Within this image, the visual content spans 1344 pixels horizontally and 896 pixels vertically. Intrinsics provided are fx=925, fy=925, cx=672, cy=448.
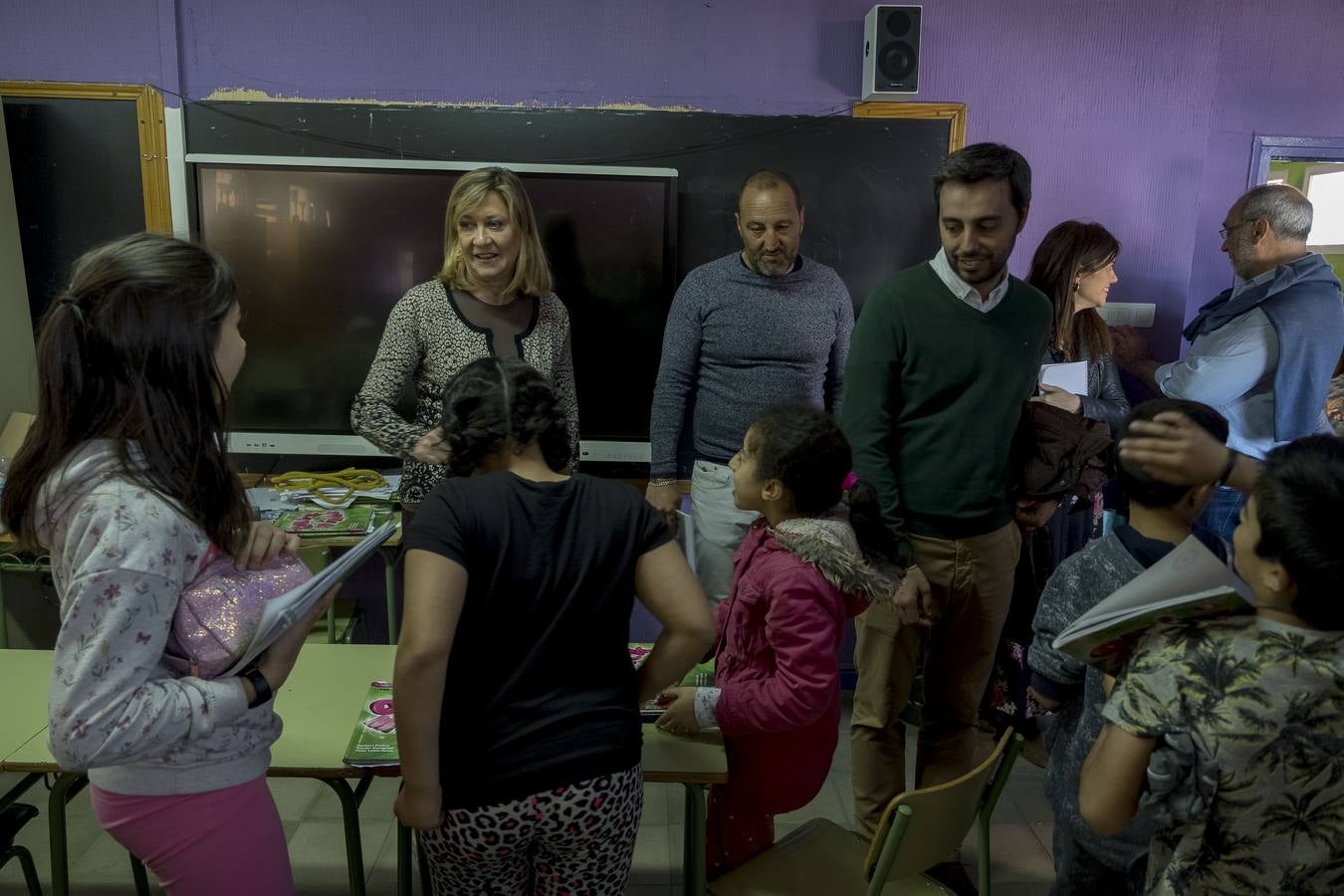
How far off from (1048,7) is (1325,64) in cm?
117

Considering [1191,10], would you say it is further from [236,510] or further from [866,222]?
[236,510]

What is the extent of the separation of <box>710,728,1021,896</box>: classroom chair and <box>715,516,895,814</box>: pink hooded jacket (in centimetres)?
9

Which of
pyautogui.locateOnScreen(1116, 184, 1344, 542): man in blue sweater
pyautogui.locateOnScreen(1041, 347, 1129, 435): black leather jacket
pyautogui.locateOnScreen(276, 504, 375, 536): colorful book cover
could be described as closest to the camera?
pyautogui.locateOnScreen(1116, 184, 1344, 542): man in blue sweater

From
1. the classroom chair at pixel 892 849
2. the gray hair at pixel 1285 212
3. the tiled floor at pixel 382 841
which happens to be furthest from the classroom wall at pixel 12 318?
the gray hair at pixel 1285 212

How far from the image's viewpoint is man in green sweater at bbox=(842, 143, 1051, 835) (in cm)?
203

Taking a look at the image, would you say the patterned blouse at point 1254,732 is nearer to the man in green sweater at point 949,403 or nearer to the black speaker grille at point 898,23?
the man in green sweater at point 949,403

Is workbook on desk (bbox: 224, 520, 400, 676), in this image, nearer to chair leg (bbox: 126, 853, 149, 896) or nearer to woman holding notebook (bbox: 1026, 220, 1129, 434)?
chair leg (bbox: 126, 853, 149, 896)

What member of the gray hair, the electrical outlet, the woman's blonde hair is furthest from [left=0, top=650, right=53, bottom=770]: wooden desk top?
the electrical outlet

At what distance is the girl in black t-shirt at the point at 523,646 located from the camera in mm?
1237

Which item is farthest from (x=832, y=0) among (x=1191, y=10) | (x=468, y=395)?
(x=468, y=395)

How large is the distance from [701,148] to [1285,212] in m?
1.77

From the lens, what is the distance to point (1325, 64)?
137 inches

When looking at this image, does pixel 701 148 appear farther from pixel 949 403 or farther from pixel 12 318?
pixel 12 318

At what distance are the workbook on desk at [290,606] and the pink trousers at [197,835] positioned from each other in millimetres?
195
